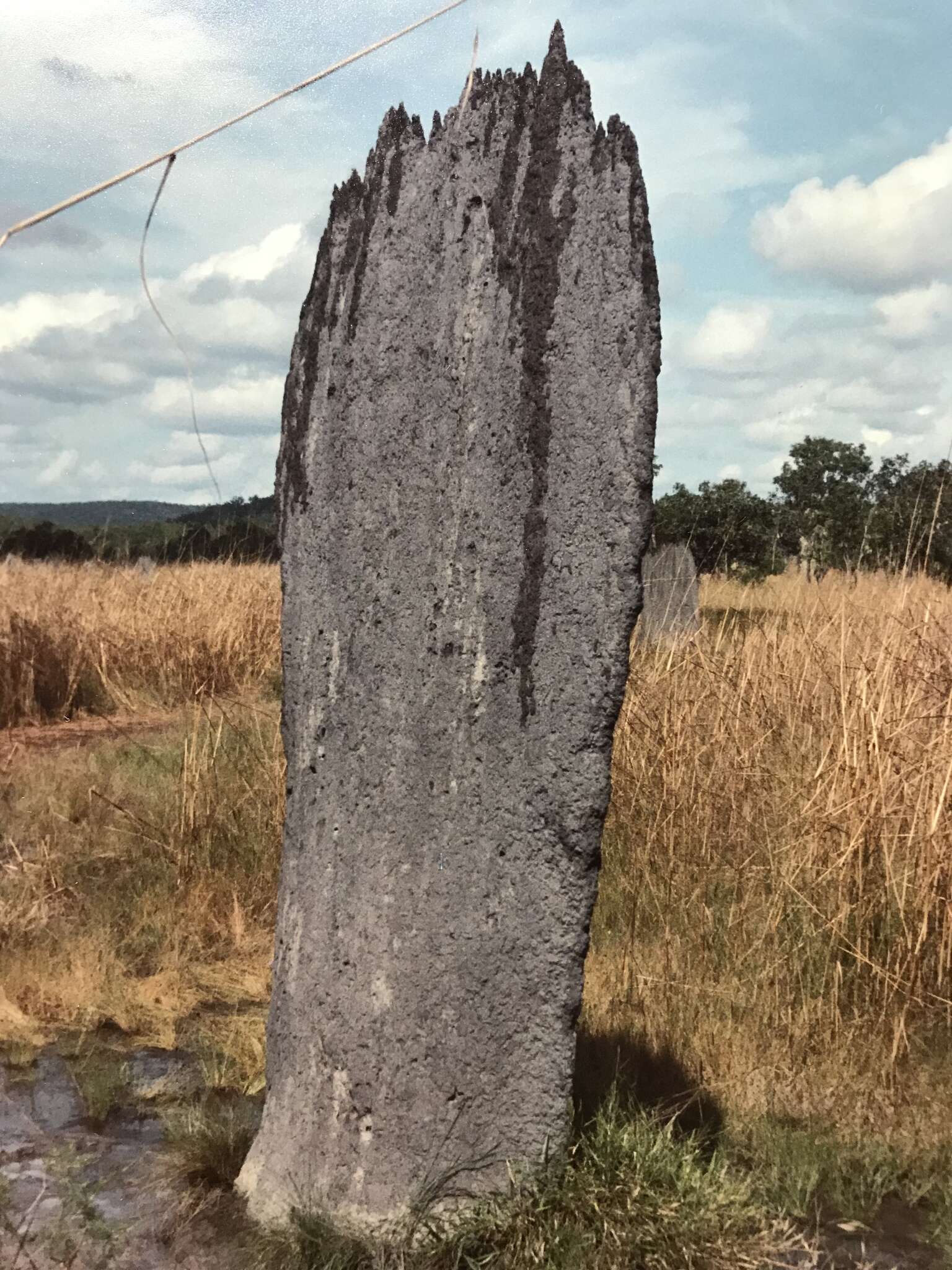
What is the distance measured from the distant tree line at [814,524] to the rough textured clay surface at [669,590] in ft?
3.11

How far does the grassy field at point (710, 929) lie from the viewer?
2.77 metres

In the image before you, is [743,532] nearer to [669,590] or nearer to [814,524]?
[814,524]

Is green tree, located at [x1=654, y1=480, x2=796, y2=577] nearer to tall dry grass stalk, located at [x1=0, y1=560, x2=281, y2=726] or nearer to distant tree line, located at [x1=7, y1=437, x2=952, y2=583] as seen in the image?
distant tree line, located at [x1=7, y1=437, x2=952, y2=583]

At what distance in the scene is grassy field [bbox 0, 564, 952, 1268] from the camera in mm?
2773

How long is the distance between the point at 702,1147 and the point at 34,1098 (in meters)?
1.69

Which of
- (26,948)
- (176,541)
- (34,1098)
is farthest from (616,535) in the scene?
(176,541)

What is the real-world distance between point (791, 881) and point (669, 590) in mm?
6350

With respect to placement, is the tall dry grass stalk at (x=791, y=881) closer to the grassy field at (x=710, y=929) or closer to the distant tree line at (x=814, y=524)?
the grassy field at (x=710, y=929)

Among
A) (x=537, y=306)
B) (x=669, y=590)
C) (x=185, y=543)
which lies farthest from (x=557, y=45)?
(x=185, y=543)

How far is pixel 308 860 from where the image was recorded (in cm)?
258

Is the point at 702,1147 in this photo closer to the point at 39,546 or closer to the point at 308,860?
the point at 308,860

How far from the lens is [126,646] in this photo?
390 inches

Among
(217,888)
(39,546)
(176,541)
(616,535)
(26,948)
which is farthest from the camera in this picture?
(39,546)

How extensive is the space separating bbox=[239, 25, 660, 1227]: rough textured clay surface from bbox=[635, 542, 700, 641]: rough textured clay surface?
255 inches
